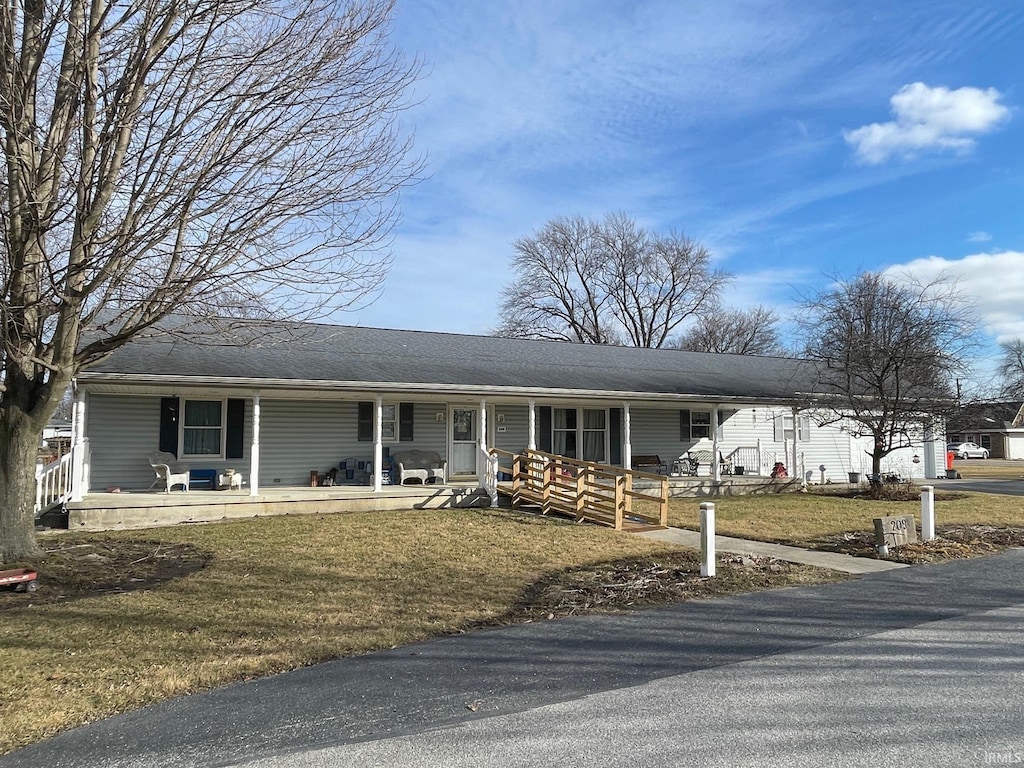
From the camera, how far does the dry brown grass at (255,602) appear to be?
196 inches

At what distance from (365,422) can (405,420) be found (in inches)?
37.4

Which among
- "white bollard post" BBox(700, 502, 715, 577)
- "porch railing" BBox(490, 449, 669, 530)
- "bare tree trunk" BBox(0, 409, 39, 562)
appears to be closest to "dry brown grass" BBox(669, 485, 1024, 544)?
"porch railing" BBox(490, 449, 669, 530)

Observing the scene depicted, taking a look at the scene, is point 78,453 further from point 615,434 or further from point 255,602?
point 615,434

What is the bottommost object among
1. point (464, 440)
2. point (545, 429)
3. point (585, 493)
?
point (585, 493)

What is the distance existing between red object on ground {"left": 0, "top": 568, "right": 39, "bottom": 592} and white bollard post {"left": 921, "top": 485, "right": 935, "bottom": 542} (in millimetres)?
11763

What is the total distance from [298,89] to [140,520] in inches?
327

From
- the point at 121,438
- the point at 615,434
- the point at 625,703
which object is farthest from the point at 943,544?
the point at 121,438

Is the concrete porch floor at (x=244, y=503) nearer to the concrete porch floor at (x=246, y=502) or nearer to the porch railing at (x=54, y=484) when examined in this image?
the concrete porch floor at (x=246, y=502)

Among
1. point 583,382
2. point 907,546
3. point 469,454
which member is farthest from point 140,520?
point 907,546

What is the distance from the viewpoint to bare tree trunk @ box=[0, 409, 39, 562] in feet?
28.5

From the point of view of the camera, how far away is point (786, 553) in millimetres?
10367

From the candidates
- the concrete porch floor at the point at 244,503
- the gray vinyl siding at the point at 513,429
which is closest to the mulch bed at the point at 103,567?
the concrete porch floor at the point at 244,503

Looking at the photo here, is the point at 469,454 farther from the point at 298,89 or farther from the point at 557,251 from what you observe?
the point at 557,251

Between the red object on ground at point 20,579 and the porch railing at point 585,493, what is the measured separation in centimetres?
876
